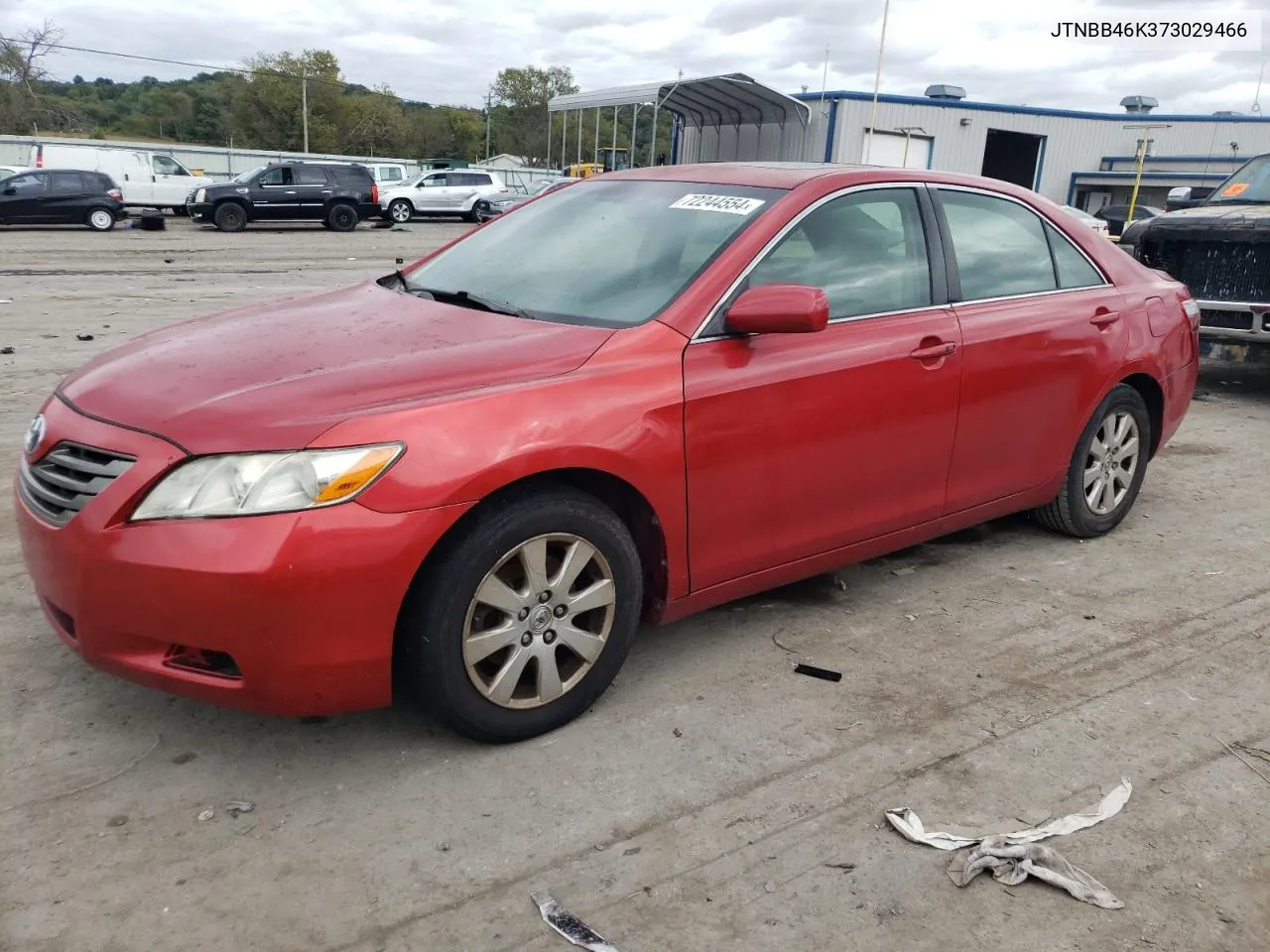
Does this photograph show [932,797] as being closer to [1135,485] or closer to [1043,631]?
[1043,631]

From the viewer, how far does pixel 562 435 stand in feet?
9.68

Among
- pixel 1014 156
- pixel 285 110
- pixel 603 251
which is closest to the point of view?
pixel 603 251

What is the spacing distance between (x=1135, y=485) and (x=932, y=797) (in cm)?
287

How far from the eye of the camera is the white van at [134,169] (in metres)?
27.4

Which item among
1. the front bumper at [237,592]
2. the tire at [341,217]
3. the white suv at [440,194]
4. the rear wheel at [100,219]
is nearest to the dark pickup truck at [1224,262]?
the front bumper at [237,592]

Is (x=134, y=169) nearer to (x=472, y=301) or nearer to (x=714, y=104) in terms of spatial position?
(x=714, y=104)

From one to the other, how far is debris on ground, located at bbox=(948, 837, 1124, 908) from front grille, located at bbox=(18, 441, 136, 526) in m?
2.31

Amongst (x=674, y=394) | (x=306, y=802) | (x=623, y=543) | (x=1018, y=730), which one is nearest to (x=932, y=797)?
(x=1018, y=730)

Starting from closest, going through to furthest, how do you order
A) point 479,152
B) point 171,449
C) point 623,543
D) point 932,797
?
point 171,449, point 932,797, point 623,543, point 479,152

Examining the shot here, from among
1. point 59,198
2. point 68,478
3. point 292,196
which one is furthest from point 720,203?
point 292,196

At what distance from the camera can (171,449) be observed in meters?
2.67

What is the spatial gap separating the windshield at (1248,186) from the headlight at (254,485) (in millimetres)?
8998

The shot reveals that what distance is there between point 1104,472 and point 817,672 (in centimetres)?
215

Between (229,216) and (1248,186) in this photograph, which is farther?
(229,216)
